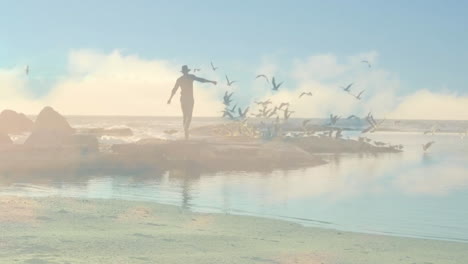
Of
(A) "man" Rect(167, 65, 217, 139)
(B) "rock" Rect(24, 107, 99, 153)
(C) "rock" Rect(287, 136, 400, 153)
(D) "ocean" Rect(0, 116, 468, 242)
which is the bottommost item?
(D) "ocean" Rect(0, 116, 468, 242)

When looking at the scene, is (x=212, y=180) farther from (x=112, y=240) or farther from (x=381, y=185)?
(x=112, y=240)

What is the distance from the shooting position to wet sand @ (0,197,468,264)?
7191 mm

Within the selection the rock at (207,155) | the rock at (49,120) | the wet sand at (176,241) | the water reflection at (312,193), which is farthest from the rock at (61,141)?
the wet sand at (176,241)

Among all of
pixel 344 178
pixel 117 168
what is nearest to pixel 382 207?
pixel 344 178

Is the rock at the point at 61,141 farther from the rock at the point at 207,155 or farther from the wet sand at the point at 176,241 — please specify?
the wet sand at the point at 176,241

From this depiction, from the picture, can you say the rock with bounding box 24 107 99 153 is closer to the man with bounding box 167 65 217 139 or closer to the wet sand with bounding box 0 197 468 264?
the man with bounding box 167 65 217 139

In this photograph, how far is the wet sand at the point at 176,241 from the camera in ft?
23.6

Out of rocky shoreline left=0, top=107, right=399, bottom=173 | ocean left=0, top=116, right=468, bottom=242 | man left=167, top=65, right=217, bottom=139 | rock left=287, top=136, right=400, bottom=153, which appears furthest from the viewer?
rock left=287, top=136, right=400, bottom=153

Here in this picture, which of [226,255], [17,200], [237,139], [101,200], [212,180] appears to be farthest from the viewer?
[237,139]

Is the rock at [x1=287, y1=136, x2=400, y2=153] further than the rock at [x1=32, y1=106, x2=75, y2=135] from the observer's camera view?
Yes

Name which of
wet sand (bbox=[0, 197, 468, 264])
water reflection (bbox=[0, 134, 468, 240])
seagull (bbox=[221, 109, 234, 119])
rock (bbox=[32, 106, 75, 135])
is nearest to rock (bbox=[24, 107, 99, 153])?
water reflection (bbox=[0, 134, 468, 240])

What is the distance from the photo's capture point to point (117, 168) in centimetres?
2097

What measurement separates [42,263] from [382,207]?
819cm

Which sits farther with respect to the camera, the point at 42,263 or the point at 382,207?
the point at 382,207
